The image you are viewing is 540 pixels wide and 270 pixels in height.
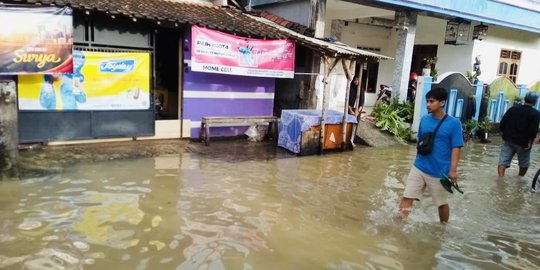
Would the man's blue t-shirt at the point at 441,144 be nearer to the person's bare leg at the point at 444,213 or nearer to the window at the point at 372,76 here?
the person's bare leg at the point at 444,213

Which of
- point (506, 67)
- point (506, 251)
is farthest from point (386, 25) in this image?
point (506, 251)

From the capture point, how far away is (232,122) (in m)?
11.2

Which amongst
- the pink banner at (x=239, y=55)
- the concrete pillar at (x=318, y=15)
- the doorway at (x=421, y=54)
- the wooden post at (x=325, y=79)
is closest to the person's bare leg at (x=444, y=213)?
the wooden post at (x=325, y=79)

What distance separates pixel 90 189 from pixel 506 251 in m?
6.07

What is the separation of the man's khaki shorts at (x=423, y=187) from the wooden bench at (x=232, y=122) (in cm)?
614

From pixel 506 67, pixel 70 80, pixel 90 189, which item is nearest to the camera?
pixel 90 189

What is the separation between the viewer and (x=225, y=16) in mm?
11742

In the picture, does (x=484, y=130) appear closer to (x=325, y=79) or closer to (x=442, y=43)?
(x=442, y=43)

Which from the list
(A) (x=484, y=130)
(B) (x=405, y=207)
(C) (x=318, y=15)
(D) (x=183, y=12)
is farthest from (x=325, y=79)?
(A) (x=484, y=130)

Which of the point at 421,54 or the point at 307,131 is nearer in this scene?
the point at 307,131

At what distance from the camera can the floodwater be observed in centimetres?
459

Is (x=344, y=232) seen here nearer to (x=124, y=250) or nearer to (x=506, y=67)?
(x=124, y=250)

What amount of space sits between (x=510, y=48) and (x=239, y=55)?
1383 centimetres

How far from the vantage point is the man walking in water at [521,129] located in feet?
27.4
